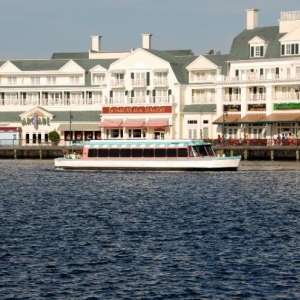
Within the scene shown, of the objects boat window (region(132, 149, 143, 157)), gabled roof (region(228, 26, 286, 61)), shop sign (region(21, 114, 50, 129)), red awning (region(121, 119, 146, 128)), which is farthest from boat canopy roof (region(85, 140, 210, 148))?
shop sign (region(21, 114, 50, 129))

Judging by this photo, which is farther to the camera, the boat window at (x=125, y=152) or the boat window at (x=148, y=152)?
the boat window at (x=125, y=152)

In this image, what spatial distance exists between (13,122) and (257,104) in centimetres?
3610

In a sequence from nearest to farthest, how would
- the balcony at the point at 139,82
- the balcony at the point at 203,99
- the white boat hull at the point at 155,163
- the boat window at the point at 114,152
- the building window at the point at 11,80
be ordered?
1. the white boat hull at the point at 155,163
2. the boat window at the point at 114,152
3. the balcony at the point at 203,99
4. the balcony at the point at 139,82
5. the building window at the point at 11,80

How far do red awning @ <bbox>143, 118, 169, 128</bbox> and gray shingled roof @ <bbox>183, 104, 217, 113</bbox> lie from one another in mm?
3197

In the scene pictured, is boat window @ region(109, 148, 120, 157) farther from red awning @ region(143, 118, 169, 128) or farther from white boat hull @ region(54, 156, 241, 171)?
red awning @ region(143, 118, 169, 128)

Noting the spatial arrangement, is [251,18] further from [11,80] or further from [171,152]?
[171,152]

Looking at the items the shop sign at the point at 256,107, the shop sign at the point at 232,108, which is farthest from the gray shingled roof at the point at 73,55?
the shop sign at the point at 256,107

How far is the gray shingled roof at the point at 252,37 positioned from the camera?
5113 inches

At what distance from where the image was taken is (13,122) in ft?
468

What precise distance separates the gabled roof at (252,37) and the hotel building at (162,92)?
129mm

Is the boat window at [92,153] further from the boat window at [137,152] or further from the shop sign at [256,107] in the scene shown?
the shop sign at [256,107]

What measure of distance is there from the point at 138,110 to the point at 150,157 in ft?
133

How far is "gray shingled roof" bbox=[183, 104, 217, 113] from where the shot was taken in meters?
134

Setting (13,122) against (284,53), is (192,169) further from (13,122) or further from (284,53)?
(13,122)
